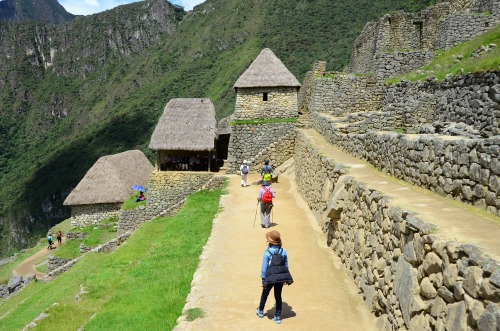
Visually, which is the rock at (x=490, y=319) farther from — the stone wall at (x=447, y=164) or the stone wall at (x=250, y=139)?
the stone wall at (x=250, y=139)

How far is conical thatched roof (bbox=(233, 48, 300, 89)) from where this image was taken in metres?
18.3

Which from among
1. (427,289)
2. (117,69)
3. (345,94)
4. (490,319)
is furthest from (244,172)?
(117,69)

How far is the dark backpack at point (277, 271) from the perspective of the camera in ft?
16.8

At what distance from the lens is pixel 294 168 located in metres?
16.5

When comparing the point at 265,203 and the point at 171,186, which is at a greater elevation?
the point at 265,203

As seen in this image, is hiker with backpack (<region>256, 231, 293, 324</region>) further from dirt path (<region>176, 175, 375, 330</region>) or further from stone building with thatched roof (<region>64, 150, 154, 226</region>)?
stone building with thatched roof (<region>64, 150, 154, 226</region>)

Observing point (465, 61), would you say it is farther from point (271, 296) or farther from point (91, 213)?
point (91, 213)

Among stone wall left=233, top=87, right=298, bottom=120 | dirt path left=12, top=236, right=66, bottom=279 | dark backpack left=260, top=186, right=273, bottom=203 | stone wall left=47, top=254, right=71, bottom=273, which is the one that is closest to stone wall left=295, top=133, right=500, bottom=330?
dark backpack left=260, top=186, right=273, bottom=203

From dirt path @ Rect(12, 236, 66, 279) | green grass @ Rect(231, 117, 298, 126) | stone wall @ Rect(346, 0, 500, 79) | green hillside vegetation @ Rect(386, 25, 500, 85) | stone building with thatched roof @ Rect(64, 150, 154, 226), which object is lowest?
dirt path @ Rect(12, 236, 66, 279)

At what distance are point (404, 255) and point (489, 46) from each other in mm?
8635

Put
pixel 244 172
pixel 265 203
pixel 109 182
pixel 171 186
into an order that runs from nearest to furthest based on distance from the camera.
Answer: pixel 265 203 → pixel 244 172 → pixel 171 186 → pixel 109 182

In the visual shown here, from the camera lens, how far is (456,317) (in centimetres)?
317

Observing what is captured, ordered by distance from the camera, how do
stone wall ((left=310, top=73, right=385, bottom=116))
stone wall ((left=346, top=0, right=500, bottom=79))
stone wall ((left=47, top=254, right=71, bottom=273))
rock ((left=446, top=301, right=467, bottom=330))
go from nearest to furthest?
1. rock ((left=446, top=301, right=467, bottom=330))
2. stone wall ((left=346, top=0, right=500, bottom=79))
3. stone wall ((left=310, top=73, right=385, bottom=116))
4. stone wall ((left=47, top=254, right=71, bottom=273))

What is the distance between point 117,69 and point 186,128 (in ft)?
387
